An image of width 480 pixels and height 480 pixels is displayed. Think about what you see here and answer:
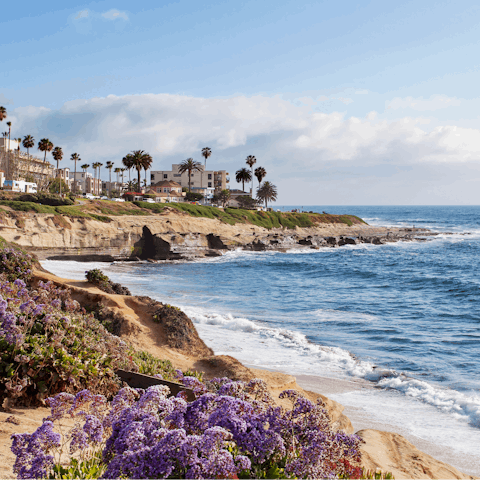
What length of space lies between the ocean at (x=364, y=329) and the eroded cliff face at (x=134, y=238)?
6659 mm

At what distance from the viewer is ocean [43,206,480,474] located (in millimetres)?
11547

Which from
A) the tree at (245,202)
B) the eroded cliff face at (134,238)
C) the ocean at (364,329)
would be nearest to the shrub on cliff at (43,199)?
the eroded cliff face at (134,238)

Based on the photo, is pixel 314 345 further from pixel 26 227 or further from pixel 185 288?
pixel 26 227

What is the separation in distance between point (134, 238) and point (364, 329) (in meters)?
39.3

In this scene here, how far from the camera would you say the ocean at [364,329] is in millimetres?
11547

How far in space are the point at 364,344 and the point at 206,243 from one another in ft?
147

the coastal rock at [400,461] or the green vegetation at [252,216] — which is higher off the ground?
the green vegetation at [252,216]

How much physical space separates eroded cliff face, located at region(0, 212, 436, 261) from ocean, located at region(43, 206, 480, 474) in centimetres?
666

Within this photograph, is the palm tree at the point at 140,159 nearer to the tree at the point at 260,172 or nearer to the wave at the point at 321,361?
the tree at the point at 260,172

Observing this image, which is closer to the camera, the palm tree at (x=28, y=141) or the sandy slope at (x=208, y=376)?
the sandy slope at (x=208, y=376)

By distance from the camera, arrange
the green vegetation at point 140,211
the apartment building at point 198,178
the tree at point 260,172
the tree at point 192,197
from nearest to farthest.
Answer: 1. the green vegetation at point 140,211
2. the tree at point 192,197
3. the tree at point 260,172
4. the apartment building at point 198,178

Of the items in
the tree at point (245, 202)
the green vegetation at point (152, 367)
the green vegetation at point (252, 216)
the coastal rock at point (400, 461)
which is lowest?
the coastal rock at point (400, 461)

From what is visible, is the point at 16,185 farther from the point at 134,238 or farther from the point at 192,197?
the point at 192,197

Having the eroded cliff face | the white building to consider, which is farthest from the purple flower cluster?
the white building
